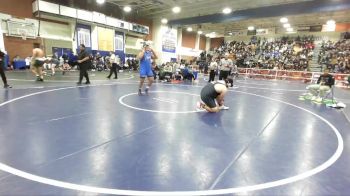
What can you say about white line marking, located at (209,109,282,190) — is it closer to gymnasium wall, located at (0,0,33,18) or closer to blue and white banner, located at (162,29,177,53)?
gymnasium wall, located at (0,0,33,18)

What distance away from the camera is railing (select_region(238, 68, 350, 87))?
1589 centimetres

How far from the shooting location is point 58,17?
16781mm

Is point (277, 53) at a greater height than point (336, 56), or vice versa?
point (277, 53)

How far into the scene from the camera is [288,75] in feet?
62.6

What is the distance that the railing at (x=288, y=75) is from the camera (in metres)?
15.9

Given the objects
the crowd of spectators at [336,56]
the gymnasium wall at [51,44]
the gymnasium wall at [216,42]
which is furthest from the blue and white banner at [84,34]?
the gymnasium wall at [216,42]

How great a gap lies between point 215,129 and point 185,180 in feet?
6.48

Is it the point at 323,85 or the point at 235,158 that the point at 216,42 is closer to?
the point at 323,85

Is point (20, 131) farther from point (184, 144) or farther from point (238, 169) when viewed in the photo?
point (238, 169)

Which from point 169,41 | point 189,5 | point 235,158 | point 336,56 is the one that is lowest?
point 235,158

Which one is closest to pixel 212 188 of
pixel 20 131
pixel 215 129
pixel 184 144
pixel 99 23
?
pixel 184 144

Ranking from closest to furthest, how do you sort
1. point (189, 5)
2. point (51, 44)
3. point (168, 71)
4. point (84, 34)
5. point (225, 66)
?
point (225, 66), point (168, 71), point (51, 44), point (189, 5), point (84, 34)

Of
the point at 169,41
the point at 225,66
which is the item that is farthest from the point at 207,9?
the point at 225,66

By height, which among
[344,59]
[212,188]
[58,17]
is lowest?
[212,188]
